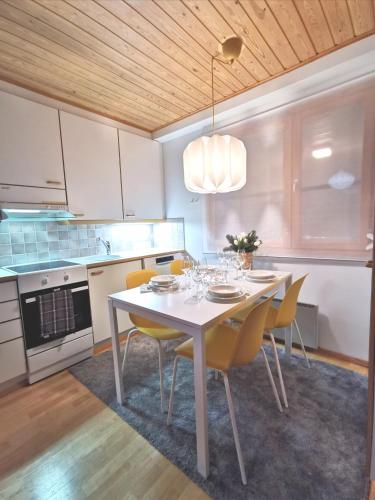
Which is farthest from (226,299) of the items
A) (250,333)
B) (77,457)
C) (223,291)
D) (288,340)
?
(77,457)

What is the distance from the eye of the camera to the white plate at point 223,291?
4.48 ft

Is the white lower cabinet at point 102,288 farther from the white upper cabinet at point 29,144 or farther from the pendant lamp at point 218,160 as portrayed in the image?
the pendant lamp at point 218,160

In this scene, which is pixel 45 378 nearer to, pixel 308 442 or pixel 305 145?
pixel 308 442

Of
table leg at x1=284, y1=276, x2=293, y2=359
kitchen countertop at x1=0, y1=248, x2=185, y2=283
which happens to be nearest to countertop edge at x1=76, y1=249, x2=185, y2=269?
kitchen countertop at x1=0, y1=248, x2=185, y2=283

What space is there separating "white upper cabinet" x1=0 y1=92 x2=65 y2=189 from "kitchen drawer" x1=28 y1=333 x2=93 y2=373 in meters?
1.41

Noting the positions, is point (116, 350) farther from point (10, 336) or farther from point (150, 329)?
point (10, 336)

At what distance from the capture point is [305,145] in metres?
2.06

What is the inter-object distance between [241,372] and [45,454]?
1361 mm

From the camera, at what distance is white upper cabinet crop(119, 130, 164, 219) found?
108 inches

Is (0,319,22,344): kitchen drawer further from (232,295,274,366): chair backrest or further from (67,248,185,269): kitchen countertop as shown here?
(232,295,274,366): chair backrest

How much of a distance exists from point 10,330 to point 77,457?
101 cm

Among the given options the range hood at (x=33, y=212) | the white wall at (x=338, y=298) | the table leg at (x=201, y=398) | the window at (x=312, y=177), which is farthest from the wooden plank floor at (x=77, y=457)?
the window at (x=312, y=177)

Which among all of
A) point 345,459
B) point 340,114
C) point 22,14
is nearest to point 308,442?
point 345,459

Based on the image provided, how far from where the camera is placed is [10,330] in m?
1.73
